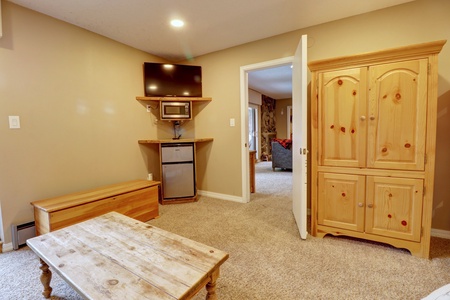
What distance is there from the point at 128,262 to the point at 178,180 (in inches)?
87.0

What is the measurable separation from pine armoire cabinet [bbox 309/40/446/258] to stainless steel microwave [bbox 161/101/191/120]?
1974 mm

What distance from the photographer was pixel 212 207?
10.1 feet

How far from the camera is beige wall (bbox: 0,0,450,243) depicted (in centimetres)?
202

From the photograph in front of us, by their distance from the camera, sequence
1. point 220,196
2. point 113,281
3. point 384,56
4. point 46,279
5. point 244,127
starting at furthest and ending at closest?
point 220,196, point 244,127, point 384,56, point 46,279, point 113,281

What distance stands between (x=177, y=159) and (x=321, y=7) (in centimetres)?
254

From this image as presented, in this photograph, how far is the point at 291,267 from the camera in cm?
167

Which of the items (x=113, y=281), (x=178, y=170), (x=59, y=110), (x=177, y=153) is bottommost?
(x=113, y=281)

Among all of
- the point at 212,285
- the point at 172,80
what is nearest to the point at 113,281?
the point at 212,285

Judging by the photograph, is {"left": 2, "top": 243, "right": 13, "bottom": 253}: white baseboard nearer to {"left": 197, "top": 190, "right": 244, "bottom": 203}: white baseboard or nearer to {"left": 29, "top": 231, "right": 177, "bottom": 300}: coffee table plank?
{"left": 29, "top": 231, "right": 177, "bottom": 300}: coffee table plank

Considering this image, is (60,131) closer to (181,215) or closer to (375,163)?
(181,215)

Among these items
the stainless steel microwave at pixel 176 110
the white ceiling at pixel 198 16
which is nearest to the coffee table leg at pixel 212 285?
the white ceiling at pixel 198 16

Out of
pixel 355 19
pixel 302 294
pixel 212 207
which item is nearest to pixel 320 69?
pixel 355 19

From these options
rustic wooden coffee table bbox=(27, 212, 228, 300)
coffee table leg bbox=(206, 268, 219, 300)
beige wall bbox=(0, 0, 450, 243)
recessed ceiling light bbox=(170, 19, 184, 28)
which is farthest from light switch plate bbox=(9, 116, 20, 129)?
coffee table leg bbox=(206, 268, 219, 300)

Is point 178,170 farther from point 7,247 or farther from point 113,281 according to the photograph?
point 113,281
